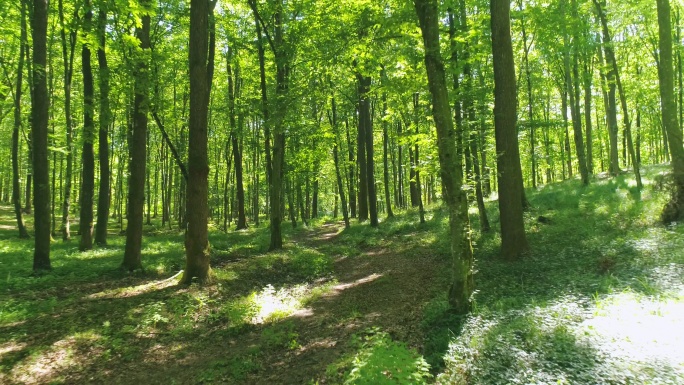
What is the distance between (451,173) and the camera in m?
7.02

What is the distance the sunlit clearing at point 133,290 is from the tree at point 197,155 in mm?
583

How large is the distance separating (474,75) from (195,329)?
16345 mm

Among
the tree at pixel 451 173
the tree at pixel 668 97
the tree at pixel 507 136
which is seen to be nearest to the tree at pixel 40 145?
the tree at pixel 451 173

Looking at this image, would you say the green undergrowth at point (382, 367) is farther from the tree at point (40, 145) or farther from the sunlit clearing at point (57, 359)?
the tree at point (40, 145)

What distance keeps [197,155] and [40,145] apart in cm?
483

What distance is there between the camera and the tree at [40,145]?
10344mm

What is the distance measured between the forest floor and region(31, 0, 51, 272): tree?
1.04 m

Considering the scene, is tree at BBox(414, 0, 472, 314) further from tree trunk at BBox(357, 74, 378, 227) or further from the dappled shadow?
tree trunk at BBox(357, 74, 378, 227)

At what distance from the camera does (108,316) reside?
7.71 m

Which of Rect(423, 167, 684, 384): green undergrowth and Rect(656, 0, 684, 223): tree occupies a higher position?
Rect(656, 0, 684, 223): tree

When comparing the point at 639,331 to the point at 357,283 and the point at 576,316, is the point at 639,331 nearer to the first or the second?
the point at 576,316

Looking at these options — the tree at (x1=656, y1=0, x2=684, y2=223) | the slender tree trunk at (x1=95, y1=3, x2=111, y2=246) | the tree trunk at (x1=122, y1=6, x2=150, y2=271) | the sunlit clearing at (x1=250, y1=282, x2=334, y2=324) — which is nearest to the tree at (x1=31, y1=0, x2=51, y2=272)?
the slender tree trunk at (x1=95, y1=3, x2=111, y2=246)

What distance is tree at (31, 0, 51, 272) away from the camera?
407 inches

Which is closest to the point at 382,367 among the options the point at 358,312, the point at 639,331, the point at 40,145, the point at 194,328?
the point at 639,331
